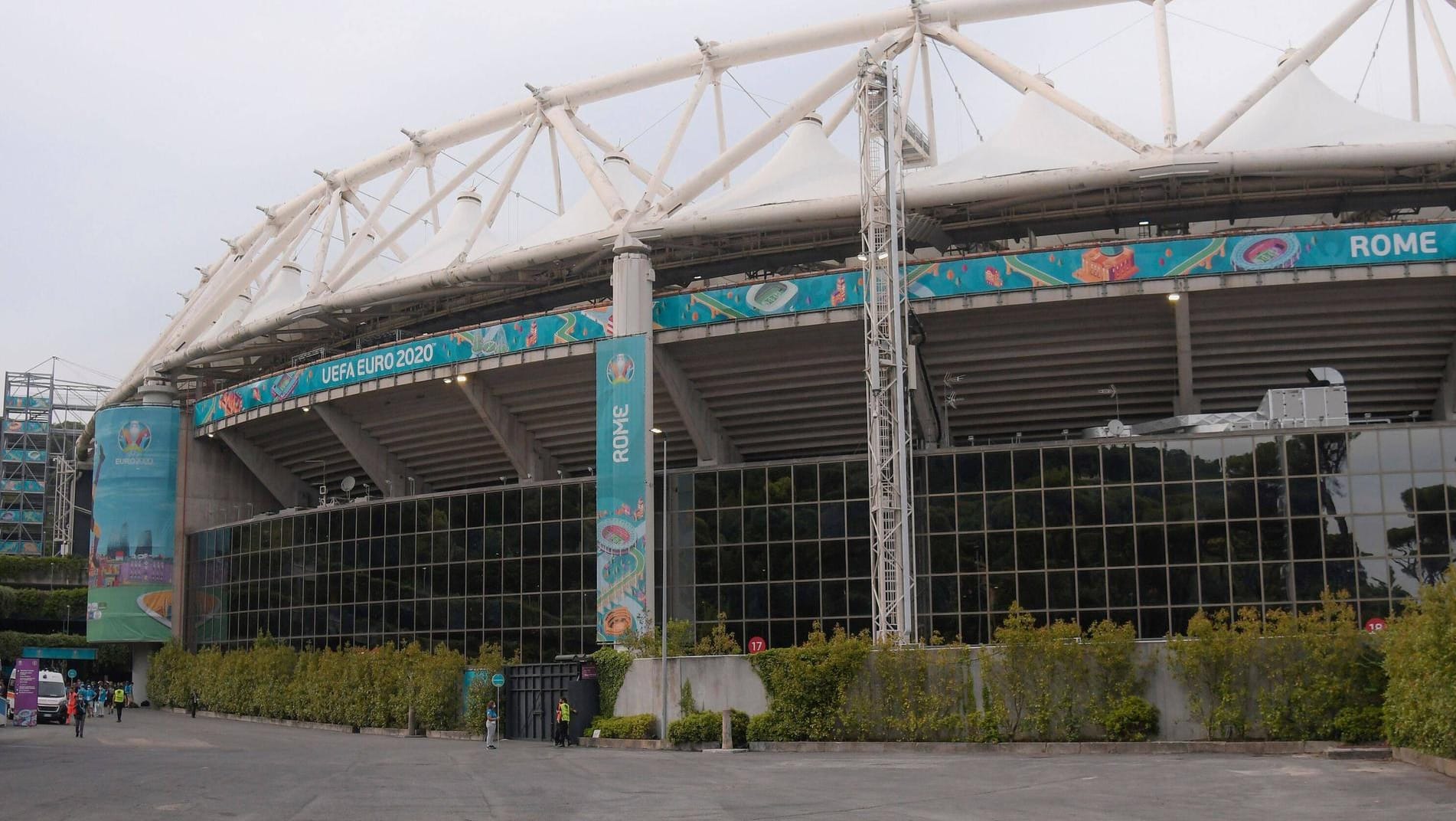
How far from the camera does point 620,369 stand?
53219 mm

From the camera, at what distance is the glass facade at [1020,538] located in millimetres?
46219

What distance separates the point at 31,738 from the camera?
42.8 meters

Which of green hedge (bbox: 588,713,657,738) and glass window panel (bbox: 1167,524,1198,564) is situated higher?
glass window panel (bbox: 1167,524,1198,564)

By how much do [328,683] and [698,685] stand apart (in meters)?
22.2

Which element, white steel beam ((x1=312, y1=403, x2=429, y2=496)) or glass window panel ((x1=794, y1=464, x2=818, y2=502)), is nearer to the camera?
glass window panel ((x1=794, y1=464, x2=818, y2=502))

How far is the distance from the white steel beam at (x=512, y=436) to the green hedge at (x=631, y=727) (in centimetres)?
1789

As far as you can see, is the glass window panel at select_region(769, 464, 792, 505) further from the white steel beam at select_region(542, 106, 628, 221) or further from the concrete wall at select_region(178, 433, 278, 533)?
the concrete wall at select_region(178, 433, 278, 533)

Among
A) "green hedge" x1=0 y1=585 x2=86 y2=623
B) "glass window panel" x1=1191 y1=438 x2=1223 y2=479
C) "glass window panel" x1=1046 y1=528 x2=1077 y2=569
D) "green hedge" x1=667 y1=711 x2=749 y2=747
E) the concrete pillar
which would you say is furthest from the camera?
"green hedge" x1=0 y1=585 x2=86 y2=623

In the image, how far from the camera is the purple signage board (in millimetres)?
51812

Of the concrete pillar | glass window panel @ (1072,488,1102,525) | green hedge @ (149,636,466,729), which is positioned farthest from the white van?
glass window panel @ (1072,488,1102,525)

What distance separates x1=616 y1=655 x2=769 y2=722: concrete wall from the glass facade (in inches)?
328

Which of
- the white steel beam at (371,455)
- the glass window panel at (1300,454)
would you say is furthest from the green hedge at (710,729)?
the white steel beam at (371,455)

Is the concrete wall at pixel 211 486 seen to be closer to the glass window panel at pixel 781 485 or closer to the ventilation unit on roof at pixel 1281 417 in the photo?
the glass window panel at pixel 781 485

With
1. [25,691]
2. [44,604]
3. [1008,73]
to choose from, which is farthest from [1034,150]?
[44,604]
